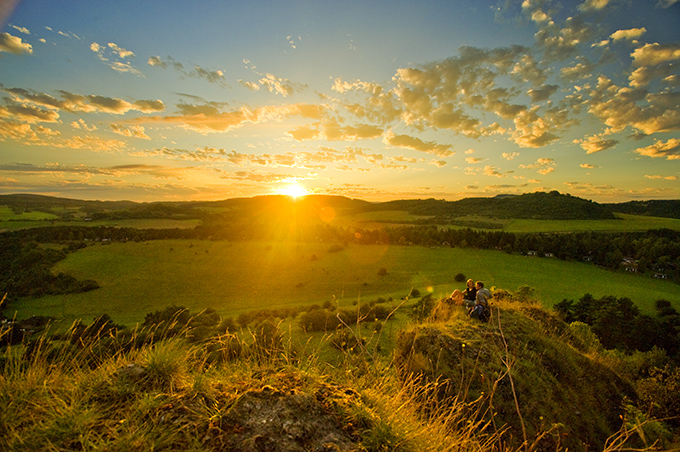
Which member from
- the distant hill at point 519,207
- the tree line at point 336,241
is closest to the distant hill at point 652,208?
the distant hill at point 519,207

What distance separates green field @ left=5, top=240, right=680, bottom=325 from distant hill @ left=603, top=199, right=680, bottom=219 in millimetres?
110425

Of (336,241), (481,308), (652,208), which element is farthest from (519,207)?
(481,308)

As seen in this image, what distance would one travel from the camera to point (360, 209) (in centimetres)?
17500

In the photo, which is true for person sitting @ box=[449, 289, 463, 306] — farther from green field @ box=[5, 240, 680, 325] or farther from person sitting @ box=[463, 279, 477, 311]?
green field @ box=[5, 240, 680, 325]

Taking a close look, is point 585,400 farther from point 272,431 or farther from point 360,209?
point 360,209

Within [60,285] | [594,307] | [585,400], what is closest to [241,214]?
[60,285]

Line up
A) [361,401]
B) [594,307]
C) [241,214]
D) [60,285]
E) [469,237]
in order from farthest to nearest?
[241,214] < [469,237] < [60,285] < [594,307] < [361,401]

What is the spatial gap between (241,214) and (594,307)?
14446 cm

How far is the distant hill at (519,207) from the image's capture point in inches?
4812

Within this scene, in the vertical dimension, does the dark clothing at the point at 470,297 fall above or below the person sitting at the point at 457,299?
above

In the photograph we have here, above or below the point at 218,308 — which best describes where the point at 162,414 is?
above

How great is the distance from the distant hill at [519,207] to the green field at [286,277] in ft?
230

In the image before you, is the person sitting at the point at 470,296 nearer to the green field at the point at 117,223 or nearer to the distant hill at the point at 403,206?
the green field at the point at 117,223

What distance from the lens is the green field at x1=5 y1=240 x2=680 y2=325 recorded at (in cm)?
5025
